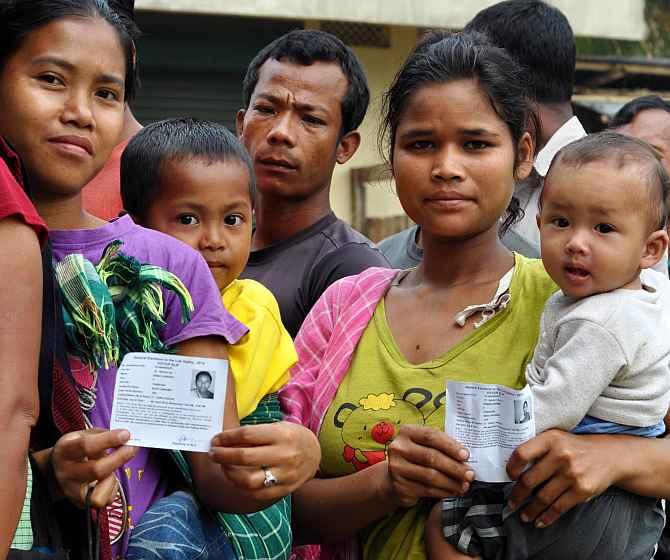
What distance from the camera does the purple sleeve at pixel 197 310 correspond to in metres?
2.39

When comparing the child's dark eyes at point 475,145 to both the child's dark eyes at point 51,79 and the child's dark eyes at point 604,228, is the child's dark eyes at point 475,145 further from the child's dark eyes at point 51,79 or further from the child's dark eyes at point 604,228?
the child's dark eyes at point 51,79

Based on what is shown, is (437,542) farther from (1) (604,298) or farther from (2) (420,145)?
(2) (420,145)

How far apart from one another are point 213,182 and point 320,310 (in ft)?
1.42

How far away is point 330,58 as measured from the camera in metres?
3.93

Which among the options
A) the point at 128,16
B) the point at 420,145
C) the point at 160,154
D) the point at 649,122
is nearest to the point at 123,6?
the point at 128,16

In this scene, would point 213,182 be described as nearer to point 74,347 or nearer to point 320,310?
point 320,310

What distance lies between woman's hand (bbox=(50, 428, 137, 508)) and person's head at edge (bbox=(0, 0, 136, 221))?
62cm

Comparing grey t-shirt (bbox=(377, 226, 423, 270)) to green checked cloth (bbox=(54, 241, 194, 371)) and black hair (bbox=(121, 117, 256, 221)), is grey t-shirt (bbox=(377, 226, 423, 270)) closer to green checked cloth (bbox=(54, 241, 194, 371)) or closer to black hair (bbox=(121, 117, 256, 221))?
black hair (bbox=(121, 117, 256, 221))

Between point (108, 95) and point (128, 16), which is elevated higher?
point (128, 16)

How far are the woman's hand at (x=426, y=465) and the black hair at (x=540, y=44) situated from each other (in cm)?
194

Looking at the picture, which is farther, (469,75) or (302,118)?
(302,118)

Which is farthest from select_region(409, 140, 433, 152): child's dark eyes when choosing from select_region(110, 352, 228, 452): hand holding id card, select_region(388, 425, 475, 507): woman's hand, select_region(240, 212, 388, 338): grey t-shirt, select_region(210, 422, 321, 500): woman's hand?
select_region(110, 352, 228, 452): hand holding id card

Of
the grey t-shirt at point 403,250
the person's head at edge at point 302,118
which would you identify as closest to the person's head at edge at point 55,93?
the person's head at edge at point 302,118

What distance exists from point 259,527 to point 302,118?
1665 mm
